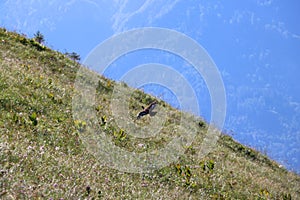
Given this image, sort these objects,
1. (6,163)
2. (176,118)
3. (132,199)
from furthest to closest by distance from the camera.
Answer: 1. (176,118)
2. (132,199)
3. (6,163)

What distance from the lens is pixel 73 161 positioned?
10781 millimetres

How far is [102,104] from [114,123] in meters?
3.12

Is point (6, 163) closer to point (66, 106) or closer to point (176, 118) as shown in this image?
point (66, 106)

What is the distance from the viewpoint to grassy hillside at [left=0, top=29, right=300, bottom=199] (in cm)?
893

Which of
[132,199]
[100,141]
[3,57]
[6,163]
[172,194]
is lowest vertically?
[6,163]

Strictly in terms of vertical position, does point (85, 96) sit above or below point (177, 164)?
above

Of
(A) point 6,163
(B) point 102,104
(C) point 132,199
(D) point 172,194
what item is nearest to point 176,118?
(B) point 102,104

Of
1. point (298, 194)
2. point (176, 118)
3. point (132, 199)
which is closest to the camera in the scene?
point (132, 199)

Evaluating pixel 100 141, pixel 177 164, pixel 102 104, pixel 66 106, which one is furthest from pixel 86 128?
pixel 102 104

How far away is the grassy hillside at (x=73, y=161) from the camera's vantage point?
8.93 m

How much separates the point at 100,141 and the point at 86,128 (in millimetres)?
901

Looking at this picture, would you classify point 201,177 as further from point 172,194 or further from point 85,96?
point 85,96

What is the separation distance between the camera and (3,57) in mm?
20578

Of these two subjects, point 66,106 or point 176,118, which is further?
point 176,118
